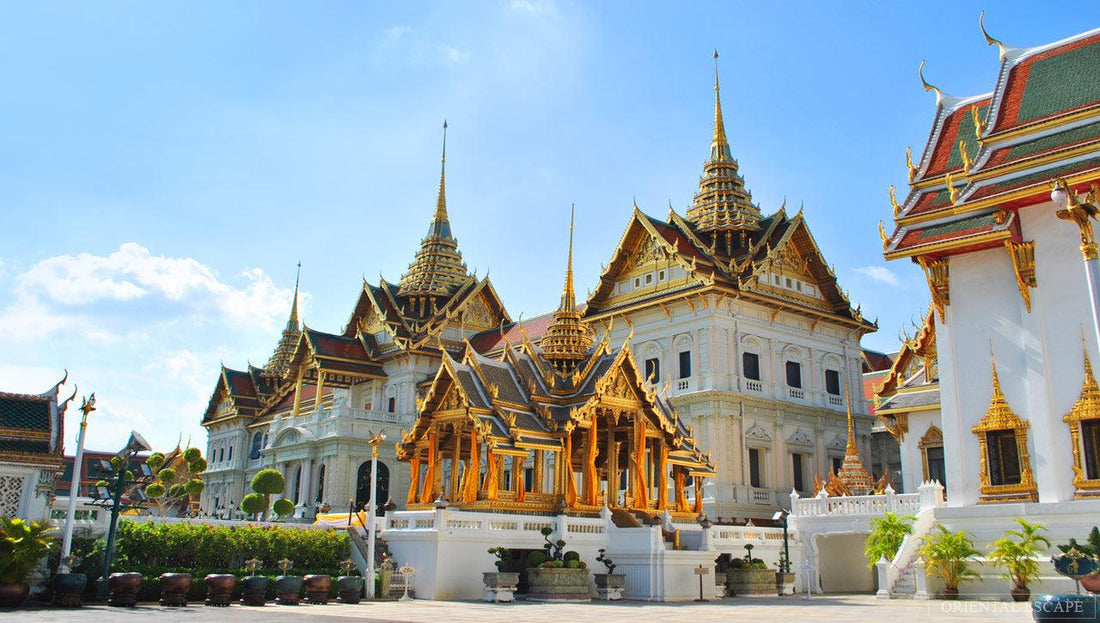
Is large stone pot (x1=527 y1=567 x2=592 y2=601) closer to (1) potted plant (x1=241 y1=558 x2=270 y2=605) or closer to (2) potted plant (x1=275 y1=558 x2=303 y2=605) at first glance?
(2) potted plant (x1=275 y1=558 x2=303 y2=605)

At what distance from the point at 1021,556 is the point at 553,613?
754cm

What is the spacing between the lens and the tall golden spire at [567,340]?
19.3 meters

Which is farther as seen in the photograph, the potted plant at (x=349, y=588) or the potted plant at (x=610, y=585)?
the potted plant at (x=610, y=585)

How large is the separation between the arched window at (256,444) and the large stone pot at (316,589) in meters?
42.8

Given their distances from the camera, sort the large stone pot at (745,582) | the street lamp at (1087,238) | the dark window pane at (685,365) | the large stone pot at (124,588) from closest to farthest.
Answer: the street lamp at (1087,238), the large stone pot at (124,588), the large stone pot at (745,582), the dark window pane at (685,365)

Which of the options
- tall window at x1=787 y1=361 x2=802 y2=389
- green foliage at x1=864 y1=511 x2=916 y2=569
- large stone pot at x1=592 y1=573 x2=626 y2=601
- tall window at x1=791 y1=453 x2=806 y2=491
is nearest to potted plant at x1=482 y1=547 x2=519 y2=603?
large stone pot at x1=592 y1=573 x2=626 y2=601

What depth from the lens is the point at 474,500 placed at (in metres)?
17.1

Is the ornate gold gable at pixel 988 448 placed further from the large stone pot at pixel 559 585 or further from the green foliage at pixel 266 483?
the green foliage at pixel 266 483

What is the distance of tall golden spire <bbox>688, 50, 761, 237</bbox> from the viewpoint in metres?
36.9

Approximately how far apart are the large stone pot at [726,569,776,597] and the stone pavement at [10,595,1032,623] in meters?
2.54

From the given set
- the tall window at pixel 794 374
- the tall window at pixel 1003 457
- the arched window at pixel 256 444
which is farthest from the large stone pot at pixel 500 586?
the arched window at pixel 256 444

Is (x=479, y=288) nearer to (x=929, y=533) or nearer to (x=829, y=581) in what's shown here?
(x=829, y=581)

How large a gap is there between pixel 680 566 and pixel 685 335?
1730 centimetres

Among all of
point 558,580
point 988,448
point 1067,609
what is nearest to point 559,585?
point 558,580
